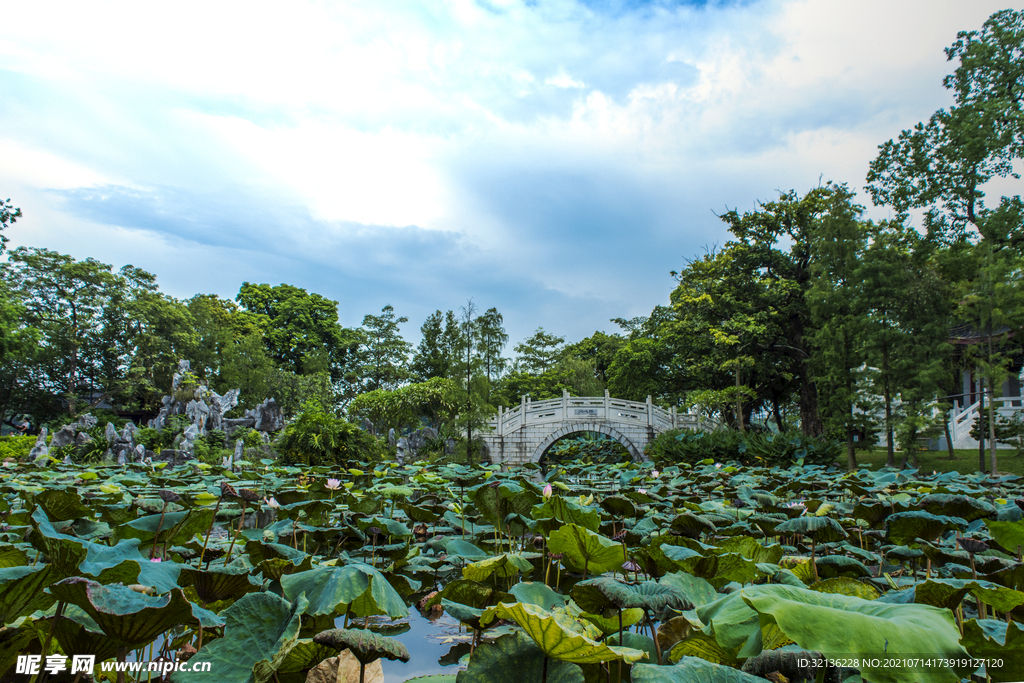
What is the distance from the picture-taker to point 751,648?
85 cm

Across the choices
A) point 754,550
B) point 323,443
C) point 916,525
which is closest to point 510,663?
point 754,550

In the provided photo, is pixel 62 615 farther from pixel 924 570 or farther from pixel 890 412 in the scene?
pixel 890 412

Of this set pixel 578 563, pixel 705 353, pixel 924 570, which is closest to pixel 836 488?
pixel 924 570

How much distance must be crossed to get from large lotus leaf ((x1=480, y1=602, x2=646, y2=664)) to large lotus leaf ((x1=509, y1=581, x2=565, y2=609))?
495 millimetres

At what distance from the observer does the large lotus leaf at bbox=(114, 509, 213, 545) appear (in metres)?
1.75

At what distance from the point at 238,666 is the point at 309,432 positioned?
34.9 feet

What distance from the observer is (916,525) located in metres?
2.10

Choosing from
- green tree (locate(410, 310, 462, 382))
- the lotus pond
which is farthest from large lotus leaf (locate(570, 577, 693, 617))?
green tree (locate(410, 310, 462, 382))

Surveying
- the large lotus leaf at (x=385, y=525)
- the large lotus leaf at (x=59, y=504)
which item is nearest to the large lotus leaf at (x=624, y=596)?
the large lotus leaf at (x=385, y=525)

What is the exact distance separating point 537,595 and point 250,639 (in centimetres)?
66

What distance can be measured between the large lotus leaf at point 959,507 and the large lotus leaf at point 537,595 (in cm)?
210

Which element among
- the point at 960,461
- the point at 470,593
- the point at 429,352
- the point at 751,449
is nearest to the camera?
the point at 470,593

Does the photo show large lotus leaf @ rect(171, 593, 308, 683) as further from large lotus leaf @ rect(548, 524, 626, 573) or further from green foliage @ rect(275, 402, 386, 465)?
green foliage @ rect(275, 402, 386, 465)

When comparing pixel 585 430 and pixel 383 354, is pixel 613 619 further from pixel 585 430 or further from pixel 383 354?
pixel 383 354
